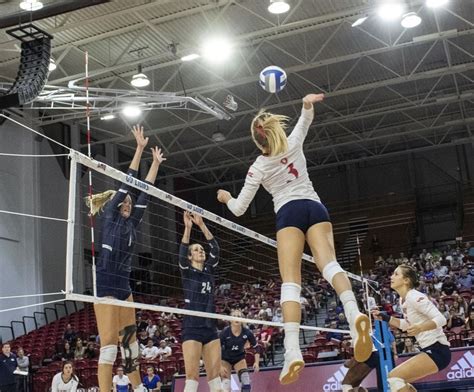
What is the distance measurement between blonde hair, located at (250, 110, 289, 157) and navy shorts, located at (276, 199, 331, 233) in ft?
1.39

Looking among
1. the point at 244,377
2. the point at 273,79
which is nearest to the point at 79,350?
the point at 244,377

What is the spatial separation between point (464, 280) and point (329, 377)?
1004 centimetres

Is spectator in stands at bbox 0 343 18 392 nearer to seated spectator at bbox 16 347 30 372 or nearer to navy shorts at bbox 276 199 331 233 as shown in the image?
seated spectator at bbox 16 347 30 372

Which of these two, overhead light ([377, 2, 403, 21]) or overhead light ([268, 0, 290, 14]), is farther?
overhead light ([377, 2, 403, 21])

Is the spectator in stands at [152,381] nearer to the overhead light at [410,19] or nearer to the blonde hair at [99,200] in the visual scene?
the blonde hair at [99,200]

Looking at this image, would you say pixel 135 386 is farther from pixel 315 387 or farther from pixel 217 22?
pixel 217 22

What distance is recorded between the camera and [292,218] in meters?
5.11

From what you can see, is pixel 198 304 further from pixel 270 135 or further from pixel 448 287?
pixel 448 287

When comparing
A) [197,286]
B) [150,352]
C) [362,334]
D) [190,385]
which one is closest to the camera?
[362,334]

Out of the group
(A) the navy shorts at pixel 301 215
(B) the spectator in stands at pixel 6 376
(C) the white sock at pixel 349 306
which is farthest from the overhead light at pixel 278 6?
(C) the white sock at pixel 349 306

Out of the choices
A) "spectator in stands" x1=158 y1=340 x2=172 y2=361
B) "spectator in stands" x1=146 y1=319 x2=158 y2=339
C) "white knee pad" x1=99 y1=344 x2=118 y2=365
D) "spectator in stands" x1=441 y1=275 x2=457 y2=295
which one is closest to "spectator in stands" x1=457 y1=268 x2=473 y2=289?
"spectator in stands" x1=441 y1=275 x2=457 y2=295

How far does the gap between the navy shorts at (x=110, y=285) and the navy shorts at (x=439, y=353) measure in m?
2.91

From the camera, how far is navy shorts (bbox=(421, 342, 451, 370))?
20.5 ft

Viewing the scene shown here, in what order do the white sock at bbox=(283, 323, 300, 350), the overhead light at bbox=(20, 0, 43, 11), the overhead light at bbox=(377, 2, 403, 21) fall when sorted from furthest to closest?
1. the overhead light at bbox=(377, 2, 403, 21)
2. the overhead light at bbox=(20, 0, 43, 11)
3. the white sock at bbox=(283, 323, 300, 350)
